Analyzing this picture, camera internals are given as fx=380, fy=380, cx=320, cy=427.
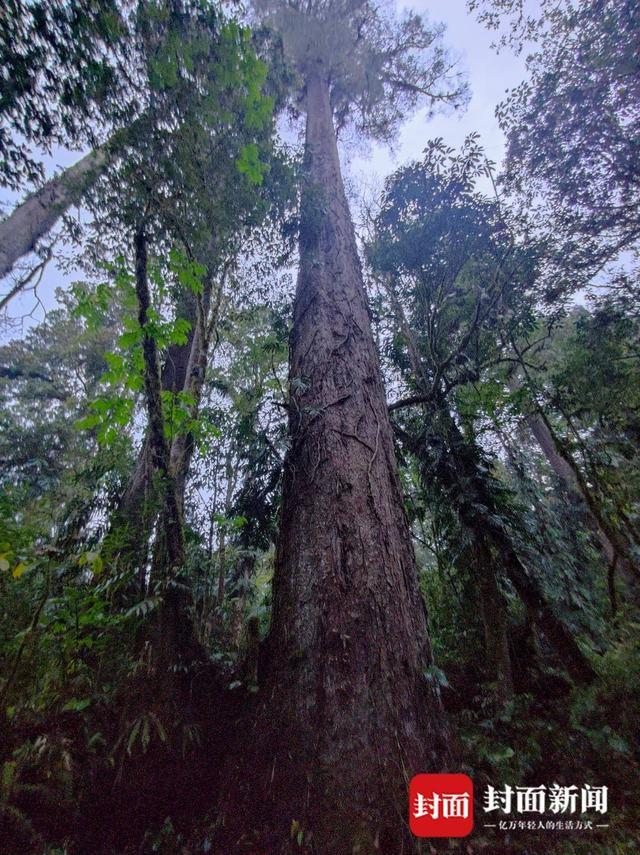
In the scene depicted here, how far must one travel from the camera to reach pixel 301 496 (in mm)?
2301

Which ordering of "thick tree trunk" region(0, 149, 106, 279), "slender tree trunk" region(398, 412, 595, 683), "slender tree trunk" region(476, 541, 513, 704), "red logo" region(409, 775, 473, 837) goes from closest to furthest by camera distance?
"red logo" region(409, 775, 473, 837) < "slender tree trunk" region(476, 541, 513, 704) < "slender tree trunk" region(398, 412, 595, 683) < "thick tree trunk" region(0, 149, 106, 279)

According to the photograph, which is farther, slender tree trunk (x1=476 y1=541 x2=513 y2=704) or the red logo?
slender tree trunk (x1=476 y1=541 x2=513 y2=704)

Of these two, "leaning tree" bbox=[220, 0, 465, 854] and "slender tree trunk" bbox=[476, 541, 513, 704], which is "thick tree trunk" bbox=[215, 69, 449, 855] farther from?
"slender tree trunk" bbox=[476, 541, 513, 704]

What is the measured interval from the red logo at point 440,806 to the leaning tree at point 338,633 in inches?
2.0

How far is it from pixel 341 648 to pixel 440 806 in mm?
630

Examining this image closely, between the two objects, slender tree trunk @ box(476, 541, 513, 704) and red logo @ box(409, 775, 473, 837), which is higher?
slender tree trunk @ box(476, 541, 513, 704)

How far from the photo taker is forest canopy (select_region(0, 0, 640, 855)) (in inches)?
61.5

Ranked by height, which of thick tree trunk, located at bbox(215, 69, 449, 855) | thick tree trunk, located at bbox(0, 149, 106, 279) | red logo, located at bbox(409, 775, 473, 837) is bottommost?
red logo, located at bbox(409, 775, 473, 837)

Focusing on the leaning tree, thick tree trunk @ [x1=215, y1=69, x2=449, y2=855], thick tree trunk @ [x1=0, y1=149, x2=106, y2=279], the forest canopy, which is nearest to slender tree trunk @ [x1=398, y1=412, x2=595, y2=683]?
the forest canopy

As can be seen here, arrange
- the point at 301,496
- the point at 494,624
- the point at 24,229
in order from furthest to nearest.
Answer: the point at 24,229 < the point at 494,624 < the point at 301,496

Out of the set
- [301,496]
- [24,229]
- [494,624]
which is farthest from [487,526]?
[24,229]

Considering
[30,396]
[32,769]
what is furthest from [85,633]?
[30,396]

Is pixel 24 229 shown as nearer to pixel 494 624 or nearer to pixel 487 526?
pixel 487 526

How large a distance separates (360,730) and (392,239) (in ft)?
17.0
